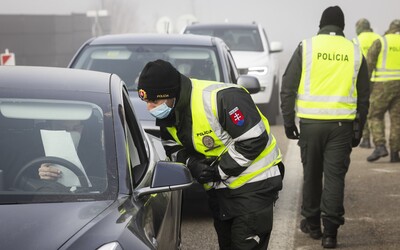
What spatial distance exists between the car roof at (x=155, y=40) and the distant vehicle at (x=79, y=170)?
5111mm

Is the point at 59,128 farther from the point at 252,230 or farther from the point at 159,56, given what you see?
the point at 159,56

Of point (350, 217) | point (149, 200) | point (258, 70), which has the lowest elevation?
point (258, 70)

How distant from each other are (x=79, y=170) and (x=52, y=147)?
258mm

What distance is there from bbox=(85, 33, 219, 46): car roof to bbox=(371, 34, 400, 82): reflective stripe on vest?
3.44 metres

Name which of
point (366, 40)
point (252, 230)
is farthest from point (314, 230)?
point (366, 40)

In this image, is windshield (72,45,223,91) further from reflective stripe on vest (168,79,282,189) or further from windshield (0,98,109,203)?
windshield (0,98,109,203)

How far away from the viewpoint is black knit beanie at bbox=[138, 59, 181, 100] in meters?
5.52

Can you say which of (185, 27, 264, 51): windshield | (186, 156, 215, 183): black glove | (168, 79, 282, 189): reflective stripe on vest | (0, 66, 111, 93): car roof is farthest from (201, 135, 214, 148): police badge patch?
(185, 27, 264, 51): windshield

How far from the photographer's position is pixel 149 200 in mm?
5082

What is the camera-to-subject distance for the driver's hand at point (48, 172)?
16.7 feet

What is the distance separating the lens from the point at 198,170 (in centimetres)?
586

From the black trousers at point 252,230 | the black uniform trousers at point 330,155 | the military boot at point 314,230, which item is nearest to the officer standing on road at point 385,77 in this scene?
the military boot at point 314,230

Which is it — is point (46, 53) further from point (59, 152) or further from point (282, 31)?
point (282, 31)

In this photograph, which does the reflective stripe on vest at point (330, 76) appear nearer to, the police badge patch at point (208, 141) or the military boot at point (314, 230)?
the military boot at point (314, 230)
